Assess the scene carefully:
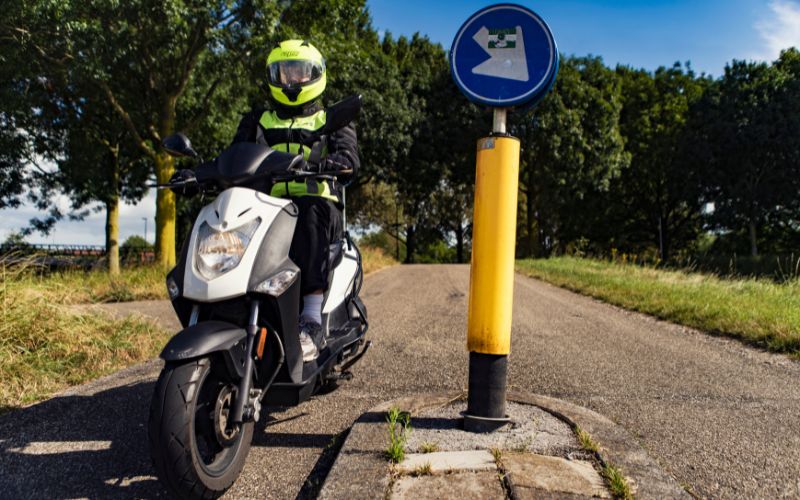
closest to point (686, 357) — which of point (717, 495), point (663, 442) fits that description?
point (663, 442)

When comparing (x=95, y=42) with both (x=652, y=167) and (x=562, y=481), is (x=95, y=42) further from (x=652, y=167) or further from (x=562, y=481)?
(x=652, y=167)

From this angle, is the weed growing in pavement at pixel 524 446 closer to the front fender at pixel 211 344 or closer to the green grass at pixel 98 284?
the front fender at pixel 211 344

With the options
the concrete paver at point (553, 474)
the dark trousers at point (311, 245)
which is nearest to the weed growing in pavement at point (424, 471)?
the concrete paver at point (553, 474)

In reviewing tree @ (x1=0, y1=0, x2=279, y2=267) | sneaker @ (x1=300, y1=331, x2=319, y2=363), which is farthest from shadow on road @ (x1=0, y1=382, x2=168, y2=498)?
tree @ (x1=0, y1=0, x2=279, y2=267)

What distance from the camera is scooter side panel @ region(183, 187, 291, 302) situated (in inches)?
93.0

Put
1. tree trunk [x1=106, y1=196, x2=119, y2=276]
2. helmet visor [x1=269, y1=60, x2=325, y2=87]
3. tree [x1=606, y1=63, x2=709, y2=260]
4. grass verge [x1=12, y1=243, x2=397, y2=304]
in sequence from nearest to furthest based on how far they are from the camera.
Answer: helmet visor [x1=269, y1=60, x2=325, y2=87] < grass verge [x1=12, y1=243, x2=397, y2=304] < tree trunk [x1=106, y1=196, x2=119, y2=276] < tree [x1=606, y1=63, x2=709, y2=260]

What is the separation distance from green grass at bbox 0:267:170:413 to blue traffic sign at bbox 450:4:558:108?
343cm

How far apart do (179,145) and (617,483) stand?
105 inches

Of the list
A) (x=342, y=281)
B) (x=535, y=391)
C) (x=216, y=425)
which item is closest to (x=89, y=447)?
(x=216, y=425)

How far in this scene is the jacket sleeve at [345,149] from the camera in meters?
3.13

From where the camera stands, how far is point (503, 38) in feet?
9.11

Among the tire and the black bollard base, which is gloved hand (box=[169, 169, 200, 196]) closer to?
the tire

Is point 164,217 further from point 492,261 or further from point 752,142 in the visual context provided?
point 752,142

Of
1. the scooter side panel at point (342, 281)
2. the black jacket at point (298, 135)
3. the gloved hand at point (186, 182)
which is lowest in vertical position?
the scooter side panel at point (342, 281)
